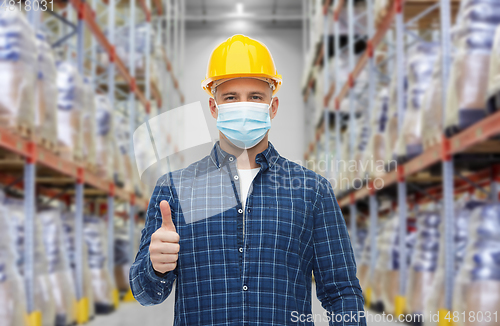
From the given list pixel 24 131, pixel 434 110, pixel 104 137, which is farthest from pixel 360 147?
pixel 24 131

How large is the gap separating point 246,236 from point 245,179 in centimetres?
17

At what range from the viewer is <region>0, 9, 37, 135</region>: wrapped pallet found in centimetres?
411

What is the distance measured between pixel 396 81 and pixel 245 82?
16.6 ft

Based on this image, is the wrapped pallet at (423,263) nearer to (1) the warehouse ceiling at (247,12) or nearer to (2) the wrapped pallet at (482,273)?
(2) the wrapped pallet at (482,273)

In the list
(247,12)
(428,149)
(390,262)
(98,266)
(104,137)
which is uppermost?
(247,12)

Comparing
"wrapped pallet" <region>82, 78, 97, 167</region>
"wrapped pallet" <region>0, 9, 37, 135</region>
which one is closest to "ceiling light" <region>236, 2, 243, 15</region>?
"wrapped pallet" <region>82, 78, 97, 167</region>

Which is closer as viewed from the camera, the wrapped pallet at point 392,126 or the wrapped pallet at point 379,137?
the wrapped pallet at point 392,126

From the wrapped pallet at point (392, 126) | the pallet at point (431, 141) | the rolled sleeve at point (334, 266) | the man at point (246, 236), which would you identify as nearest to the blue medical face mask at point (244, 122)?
Result: the man at point (246, 236)

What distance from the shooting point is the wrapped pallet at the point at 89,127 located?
630cm

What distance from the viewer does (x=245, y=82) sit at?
1.53 m

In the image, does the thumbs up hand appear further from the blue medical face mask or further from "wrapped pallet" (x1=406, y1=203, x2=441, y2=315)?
"wrapped pallet" (x1=406, y1=203, x2=441, y2=315)

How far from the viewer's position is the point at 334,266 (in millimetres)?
1437

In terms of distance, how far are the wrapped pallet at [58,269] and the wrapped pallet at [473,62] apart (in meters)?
3.99

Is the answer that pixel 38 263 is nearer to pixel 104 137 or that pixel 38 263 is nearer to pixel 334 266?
pixel 104 137
